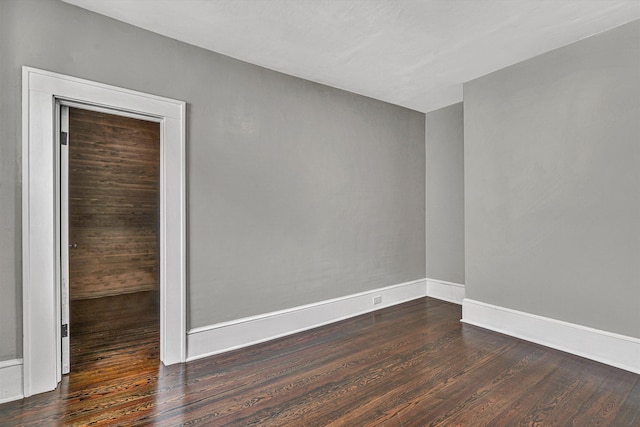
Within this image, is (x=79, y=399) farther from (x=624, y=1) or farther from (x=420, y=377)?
(x=624, y=1)

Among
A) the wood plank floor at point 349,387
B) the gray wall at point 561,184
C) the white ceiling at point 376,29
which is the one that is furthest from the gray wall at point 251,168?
the gray wall at point 561,184

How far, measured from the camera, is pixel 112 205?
4.80 m

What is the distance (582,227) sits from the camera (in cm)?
275

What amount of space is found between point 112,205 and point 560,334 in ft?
18.9

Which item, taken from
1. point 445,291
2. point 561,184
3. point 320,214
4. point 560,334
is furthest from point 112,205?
point 560,334

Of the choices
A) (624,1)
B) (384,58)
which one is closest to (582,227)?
(624,1)

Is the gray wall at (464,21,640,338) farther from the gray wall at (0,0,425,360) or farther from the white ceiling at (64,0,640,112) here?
the gray wall at (0,0,425,360)

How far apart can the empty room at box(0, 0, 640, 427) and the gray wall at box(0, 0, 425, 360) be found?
0.7 inches

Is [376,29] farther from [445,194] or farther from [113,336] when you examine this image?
[113,336]

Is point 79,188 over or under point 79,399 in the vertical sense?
over

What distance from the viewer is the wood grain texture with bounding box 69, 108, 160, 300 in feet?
14.6

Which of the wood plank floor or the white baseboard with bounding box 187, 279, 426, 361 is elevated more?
the white baseboard with bounding box 187, 279, 426, 361

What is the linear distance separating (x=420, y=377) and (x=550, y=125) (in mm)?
2531

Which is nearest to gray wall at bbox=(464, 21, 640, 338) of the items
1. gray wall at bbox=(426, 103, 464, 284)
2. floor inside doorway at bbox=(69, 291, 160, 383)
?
gray wall at bbox=(426, 103, 464, 284)
